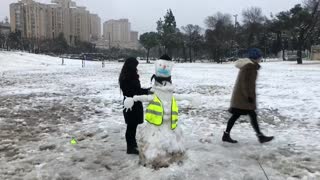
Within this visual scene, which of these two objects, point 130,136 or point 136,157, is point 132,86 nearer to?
point 130,136

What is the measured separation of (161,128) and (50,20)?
439 feet

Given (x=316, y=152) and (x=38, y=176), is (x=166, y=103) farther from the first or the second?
(x=316, y=152)

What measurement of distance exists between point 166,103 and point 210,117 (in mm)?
3961

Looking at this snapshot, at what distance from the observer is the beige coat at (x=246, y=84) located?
6.52 m

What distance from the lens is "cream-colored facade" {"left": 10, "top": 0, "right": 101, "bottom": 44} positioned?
12756 cm

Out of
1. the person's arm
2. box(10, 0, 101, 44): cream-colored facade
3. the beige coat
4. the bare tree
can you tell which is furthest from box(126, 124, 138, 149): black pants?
box(10, 0, 101, 44): cream-colored facade

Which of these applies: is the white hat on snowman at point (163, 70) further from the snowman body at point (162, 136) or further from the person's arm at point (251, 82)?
the person's arm at point (251, 82)

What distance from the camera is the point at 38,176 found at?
5.15m

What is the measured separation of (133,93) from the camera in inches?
231

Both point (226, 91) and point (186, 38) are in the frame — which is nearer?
point (226, 91)

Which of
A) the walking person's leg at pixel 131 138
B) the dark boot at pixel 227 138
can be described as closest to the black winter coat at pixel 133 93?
the walking person's leg at pixel 131 138

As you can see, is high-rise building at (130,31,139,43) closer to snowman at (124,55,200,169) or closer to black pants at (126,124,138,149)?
black pants at (126,124,138,149)

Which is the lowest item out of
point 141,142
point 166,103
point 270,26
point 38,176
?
point 38,176

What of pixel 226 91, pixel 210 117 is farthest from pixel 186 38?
pixel 210 117
